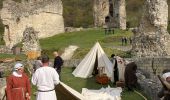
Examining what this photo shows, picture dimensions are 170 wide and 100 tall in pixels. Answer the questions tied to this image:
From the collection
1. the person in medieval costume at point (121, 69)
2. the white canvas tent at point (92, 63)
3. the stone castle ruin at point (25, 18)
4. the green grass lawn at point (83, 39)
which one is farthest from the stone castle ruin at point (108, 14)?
the person in medieval costume at point (121, 69)

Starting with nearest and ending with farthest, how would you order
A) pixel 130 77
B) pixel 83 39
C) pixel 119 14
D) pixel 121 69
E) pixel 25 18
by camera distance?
pixel 130 77, pixel 121 69, pixel 83 39, pixel 25 18, pixel 119 14

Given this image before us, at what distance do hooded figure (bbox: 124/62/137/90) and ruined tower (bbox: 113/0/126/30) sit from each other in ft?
130

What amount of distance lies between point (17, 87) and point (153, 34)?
690 inches

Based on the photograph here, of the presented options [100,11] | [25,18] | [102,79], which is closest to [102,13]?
[100,11]

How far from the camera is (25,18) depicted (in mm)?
55625

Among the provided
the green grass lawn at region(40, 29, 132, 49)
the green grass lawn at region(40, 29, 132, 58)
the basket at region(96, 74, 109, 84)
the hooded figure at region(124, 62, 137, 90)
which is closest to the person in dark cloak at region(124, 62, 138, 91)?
the hooded figure at region(124, 62, 137, 90)

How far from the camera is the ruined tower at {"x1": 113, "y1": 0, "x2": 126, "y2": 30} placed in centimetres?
6162

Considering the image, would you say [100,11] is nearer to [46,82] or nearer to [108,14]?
[108,14]

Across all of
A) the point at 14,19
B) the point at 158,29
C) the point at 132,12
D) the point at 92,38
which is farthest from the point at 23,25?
the point at 132,12

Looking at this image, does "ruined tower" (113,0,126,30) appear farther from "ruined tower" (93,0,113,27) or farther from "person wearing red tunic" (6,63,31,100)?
"person wearing red tunic" (6,63,31,100)

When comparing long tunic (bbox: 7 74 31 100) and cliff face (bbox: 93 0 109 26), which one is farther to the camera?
cliff face (bbox: 93 0 109 26)

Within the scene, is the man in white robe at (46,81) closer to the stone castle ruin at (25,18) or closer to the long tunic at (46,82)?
the long tunic at (46,82)

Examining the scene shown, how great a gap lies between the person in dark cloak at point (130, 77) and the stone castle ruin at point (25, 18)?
34.5 meters

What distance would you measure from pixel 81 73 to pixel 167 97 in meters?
14.7
